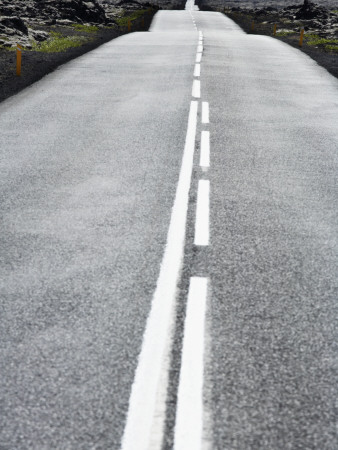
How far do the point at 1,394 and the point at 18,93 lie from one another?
1223 centimetres

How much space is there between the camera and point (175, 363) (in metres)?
3.57

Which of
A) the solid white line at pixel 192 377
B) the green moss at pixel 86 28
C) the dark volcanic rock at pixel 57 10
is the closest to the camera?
the solid white line at pixel 192 377

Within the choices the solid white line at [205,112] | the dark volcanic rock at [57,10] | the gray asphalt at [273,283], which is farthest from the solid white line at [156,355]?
the dark volcanic rock at [57,10]

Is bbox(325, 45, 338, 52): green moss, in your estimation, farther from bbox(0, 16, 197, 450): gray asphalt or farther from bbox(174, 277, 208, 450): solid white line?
bbox(174, 277, 208, 450): solid white line

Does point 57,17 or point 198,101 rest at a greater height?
point 57,17

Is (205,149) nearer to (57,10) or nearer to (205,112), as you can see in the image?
(205,112)

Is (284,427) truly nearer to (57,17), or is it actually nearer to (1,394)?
(1,394)

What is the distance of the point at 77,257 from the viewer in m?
5.07

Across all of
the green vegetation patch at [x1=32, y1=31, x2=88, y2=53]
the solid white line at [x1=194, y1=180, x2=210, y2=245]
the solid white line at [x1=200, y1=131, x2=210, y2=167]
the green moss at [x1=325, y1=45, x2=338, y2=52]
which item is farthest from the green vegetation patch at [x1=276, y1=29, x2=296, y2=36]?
the solid white line at [x1=194, y1=180, x2=210, y2=245]

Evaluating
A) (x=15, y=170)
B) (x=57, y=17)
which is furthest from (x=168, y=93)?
(x=57, y=17)

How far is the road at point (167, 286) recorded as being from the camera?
307 centimetres

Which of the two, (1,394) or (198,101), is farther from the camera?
(198,101)

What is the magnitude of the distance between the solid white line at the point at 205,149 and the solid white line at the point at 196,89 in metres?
4.23

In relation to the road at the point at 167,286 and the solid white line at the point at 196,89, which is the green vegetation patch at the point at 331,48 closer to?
the solid white line at the point at 196,89
